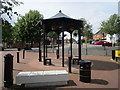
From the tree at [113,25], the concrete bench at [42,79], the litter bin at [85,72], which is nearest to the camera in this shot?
the concrete bench at [42,79]

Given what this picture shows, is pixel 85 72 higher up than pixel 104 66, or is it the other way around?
pixel 85 72

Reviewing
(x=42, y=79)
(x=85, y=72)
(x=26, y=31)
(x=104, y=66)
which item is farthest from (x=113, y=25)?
(x=42, y=79)

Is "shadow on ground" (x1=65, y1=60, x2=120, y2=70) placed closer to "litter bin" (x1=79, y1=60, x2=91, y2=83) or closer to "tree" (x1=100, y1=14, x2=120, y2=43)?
"litter bin" (x1=79, y1=60, x2=91, y2=83)

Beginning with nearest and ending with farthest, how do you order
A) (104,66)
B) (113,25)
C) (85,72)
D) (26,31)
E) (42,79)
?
(42,79), (85,72), (104,66), (26,31), (113,25)

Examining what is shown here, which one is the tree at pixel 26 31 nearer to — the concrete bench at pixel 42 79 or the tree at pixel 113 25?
the tree at pixel 113 25

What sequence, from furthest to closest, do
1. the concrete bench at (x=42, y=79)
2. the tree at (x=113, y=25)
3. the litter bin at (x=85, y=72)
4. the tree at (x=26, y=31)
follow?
1. the tree at (x=113, y=25)
2. the tree at (x=26, y=31)
3. the litter bin at (x=85, y=72)
4. the concrete bench at (x=42, y=79)

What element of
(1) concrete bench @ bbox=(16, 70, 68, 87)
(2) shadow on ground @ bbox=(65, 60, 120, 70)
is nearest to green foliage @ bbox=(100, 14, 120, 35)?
(2) shadow on ground @ bbox=(65, 60, 120, 70)

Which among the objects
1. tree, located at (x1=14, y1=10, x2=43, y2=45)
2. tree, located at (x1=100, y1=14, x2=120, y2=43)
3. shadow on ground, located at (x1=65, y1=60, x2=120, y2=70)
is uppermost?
tree, located at (x1=100, y1=14, x2=120, y2=43)

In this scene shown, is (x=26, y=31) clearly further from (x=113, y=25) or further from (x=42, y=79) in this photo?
(x=113, y=25)

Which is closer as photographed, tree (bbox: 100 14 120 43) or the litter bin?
the litter bin

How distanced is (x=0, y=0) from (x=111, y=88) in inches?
201

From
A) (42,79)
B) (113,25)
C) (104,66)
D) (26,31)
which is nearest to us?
(42,79)

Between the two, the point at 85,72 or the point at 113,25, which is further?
the point at 113,25

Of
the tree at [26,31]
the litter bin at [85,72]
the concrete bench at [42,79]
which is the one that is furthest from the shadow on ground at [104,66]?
the tree at [26,31]
